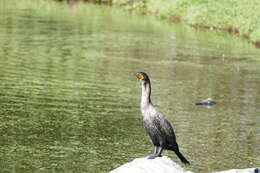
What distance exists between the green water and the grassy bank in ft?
Answer: 7.49

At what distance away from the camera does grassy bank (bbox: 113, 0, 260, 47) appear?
60812mm

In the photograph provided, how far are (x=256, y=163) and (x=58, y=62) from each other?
2056cm

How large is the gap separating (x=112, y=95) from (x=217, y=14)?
1434 inches

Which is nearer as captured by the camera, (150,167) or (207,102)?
(150,167)

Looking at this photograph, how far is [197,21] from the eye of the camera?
68250 mm

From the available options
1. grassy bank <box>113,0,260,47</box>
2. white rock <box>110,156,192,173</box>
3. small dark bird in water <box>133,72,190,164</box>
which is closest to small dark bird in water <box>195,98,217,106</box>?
small dark bird in water <box>133,72,190,164</box>

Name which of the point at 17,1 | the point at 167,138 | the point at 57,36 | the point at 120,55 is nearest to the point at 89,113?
the point at 167,138

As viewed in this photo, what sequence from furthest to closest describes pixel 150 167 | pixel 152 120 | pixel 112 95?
1. pixel 112 95
2. pixel 152 120
3. pixel 150 167

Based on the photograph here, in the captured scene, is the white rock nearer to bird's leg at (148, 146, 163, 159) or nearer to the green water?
bird's leg at (148, 146, 163, 159)

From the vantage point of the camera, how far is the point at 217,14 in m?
67.4

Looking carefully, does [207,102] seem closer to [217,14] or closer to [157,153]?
[157,153]

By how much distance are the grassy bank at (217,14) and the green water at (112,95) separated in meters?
2.28

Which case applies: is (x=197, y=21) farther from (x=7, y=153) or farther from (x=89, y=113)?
(x=7, y=153)

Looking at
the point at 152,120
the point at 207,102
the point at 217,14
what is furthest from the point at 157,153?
the point at 217,14
